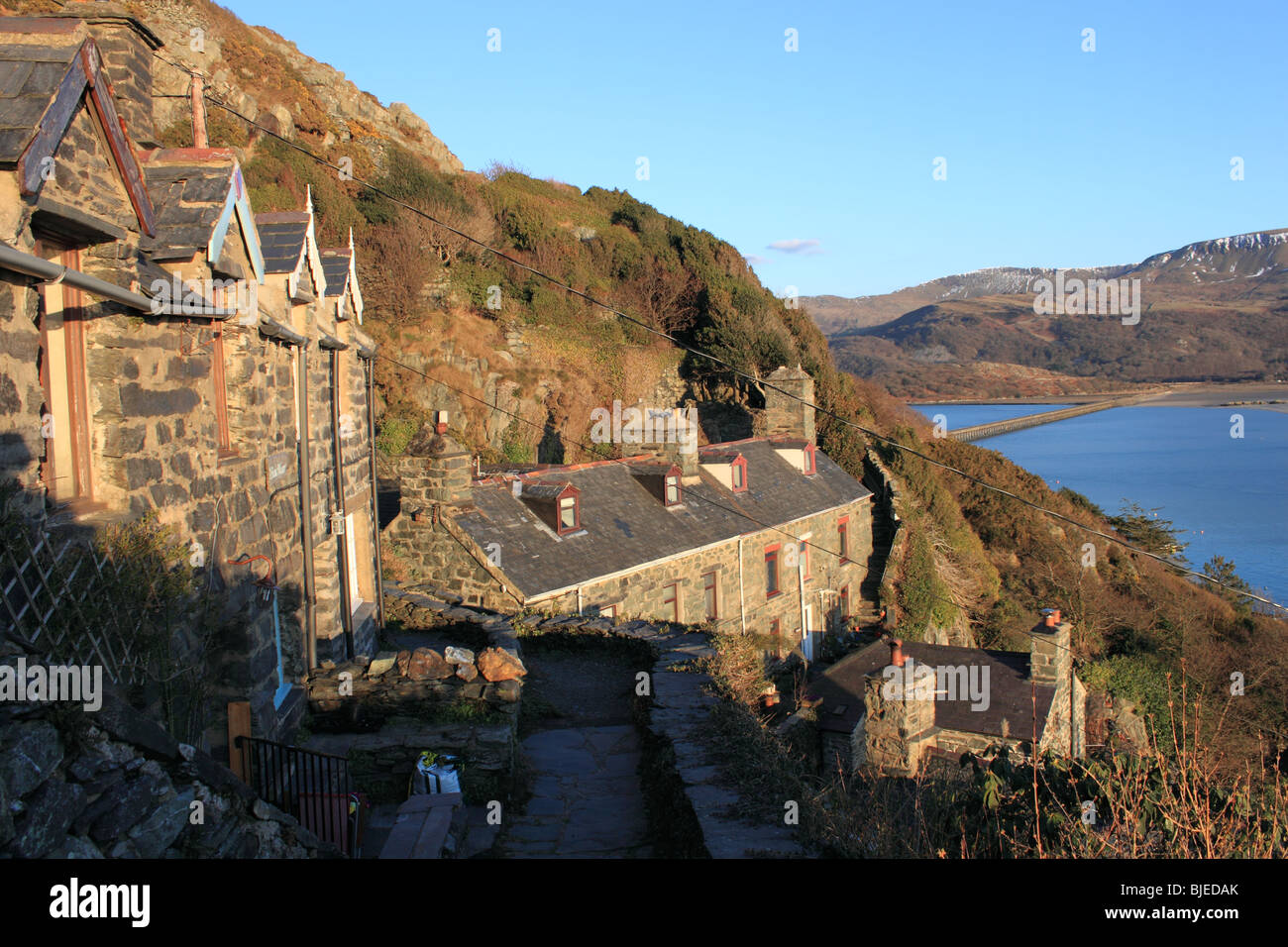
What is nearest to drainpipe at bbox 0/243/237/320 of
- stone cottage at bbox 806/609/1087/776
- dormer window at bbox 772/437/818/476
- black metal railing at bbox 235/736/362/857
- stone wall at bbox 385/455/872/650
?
black metal railing at bbox 235/736/362/857

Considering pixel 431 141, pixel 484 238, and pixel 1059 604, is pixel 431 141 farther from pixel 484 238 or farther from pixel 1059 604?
pixel 1059 604

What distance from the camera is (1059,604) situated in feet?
96.0

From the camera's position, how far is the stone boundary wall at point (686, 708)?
19.3 ft

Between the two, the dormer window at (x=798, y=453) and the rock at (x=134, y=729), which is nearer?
the rock at (x=134, y=729)

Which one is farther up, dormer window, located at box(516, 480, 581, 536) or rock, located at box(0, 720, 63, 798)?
rock, located at box(0, 720, 63, 798)

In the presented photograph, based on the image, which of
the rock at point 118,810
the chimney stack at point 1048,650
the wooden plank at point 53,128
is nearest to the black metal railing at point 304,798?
the rock at point 118,810

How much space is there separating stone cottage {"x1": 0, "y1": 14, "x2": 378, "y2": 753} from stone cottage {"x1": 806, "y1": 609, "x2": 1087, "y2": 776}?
9034mm

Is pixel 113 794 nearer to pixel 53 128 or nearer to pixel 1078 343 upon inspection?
pixel 53 128

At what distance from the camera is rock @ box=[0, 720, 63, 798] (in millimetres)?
2754

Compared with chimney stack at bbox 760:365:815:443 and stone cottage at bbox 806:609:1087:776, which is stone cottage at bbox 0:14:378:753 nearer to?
stone cottage at bbox 806:609:1087:776

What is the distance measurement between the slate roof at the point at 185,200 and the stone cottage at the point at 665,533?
9.44m

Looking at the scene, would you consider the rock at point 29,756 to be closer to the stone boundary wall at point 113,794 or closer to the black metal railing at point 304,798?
the stone boundary wall at point 113,794

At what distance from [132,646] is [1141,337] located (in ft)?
375

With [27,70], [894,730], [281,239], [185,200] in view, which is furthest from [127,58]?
[894,730]
